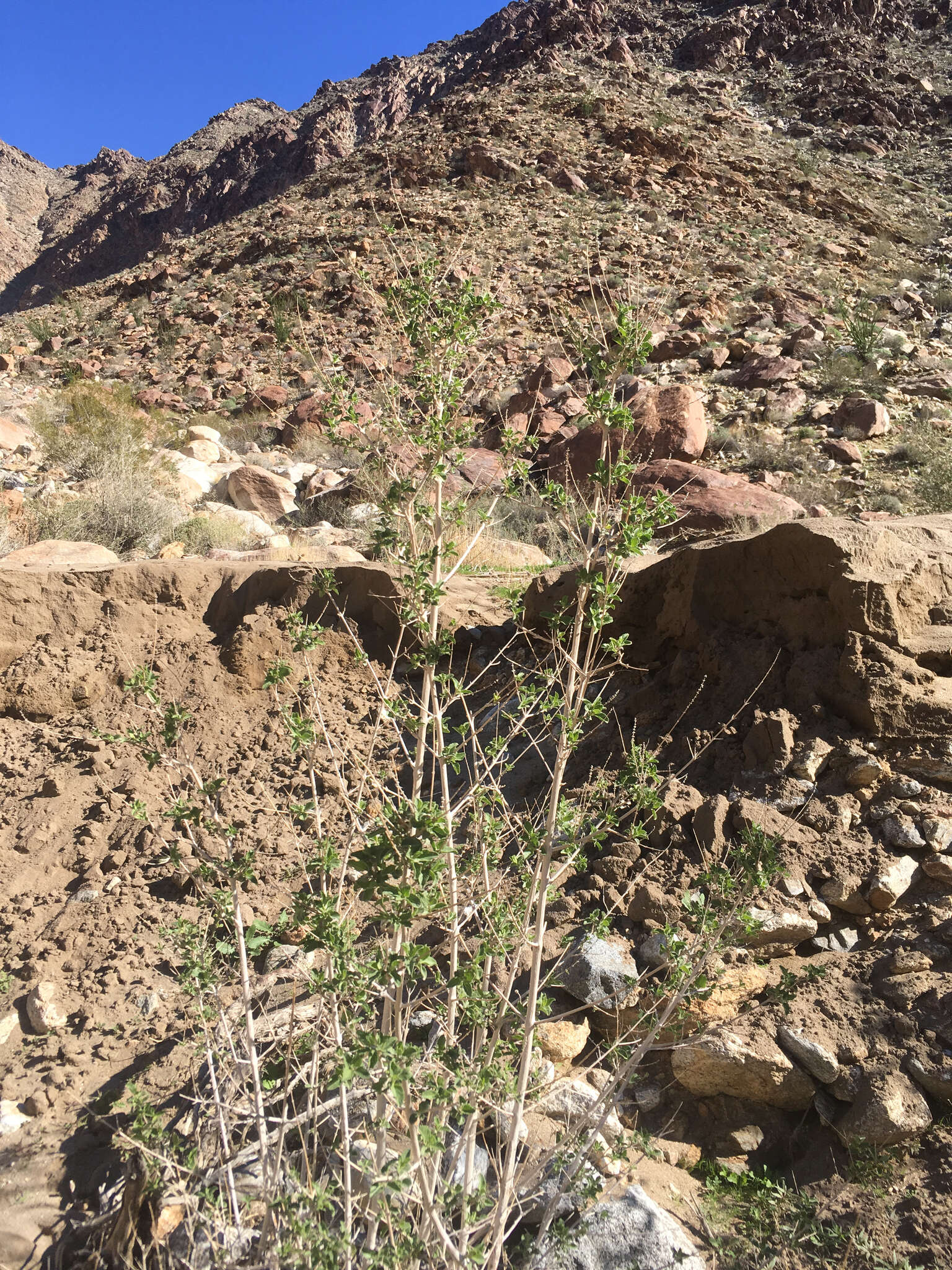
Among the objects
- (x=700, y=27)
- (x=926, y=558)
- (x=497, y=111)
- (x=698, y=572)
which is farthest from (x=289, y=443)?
(x=700, y=27)

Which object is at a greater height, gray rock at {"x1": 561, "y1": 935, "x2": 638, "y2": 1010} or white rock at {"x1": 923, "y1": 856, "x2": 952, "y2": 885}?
white rock at {"x1": 923, "y1": 856, "x2": 952, "y2": 885}

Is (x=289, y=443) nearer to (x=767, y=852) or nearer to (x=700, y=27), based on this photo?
(x=767, y=852)

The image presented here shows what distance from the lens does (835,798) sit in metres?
3.11

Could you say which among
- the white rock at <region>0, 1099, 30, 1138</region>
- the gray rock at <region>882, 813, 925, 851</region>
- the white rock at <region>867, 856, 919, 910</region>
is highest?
the gray rock at <region>882, 813, 925, 851</region>

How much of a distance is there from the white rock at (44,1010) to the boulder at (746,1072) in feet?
7.67

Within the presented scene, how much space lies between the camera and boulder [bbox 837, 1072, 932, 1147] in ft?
7.38

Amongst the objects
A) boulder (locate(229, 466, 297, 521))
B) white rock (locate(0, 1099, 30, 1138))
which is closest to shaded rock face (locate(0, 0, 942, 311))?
boulder (locate(229, 466, 297, 521))

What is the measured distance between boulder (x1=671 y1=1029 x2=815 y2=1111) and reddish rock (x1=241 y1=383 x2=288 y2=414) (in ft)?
39.4

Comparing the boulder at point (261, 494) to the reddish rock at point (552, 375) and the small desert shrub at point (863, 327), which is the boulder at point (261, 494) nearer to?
the reddish rock at point (552, 375)

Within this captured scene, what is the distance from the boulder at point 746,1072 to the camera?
8.07 feet

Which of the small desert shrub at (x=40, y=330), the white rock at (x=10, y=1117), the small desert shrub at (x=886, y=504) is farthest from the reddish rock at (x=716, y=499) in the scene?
the small desert shrub at (x=40, y=330)

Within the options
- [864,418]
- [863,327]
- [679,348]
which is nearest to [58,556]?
[864,418]

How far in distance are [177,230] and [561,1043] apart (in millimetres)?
49862

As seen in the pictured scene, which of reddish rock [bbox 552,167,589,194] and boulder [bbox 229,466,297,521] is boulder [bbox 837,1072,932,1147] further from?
reddish rock [bbox 552,167,589,194]
